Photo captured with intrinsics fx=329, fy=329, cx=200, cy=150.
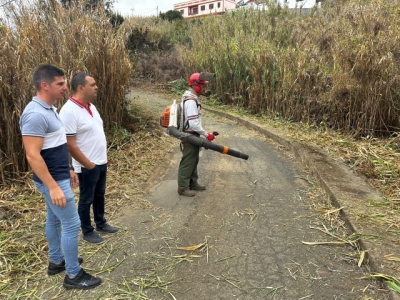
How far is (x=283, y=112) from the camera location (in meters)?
7.95

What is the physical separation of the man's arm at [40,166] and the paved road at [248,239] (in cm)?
108

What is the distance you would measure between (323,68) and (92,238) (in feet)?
20.5

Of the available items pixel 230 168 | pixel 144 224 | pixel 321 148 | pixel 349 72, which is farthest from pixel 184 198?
pixel 349 72

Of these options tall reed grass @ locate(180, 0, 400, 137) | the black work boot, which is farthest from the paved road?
tall reed grass @ locate(180, 0, 400, 137)

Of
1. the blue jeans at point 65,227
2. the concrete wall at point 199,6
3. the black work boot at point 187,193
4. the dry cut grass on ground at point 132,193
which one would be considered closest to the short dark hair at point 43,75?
the blue jeans at point 65,227

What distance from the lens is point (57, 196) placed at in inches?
87.2

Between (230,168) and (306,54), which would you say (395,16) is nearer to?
(306,54)

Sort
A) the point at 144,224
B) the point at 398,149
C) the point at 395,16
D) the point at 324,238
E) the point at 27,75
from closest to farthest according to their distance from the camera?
the point at 324,238 < the point at 144,224 < the point at 27,75 < the point at 398,149 < the point at 395,16

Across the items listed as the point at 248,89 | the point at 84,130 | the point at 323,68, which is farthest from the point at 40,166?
the point at 248,89

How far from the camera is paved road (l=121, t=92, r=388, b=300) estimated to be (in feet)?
→ 8.46

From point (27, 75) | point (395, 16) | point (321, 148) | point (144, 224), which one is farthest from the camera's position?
point (395, 16)

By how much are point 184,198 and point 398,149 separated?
12.1 feet

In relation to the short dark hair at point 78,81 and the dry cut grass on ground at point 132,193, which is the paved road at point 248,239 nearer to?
the dry cut grass on ground at point 132,193

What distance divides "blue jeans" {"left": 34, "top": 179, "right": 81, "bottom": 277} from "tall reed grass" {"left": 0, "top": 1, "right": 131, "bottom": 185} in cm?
190
